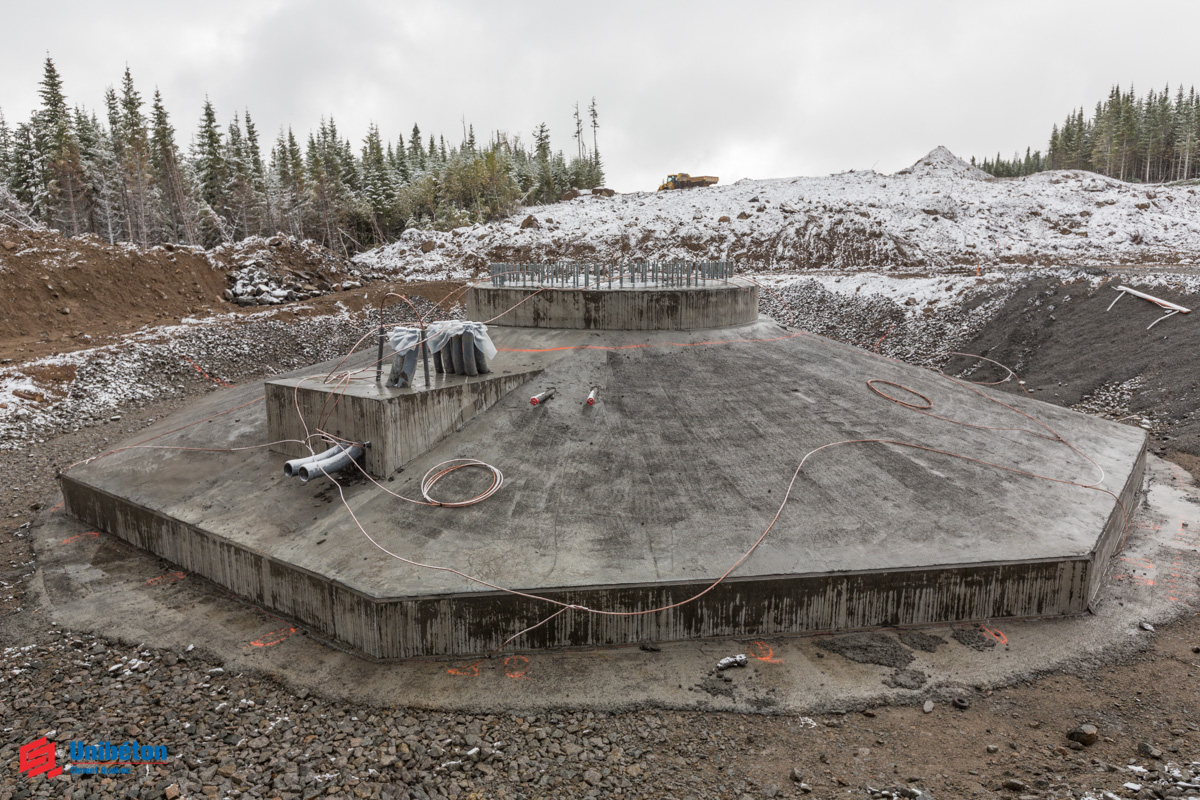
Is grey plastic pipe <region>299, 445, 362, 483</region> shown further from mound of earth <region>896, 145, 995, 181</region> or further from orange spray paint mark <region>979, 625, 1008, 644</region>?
mound of earth <region>896, 145, 995, 181</region>

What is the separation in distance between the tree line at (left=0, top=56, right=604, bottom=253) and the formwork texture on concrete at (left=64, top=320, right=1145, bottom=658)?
130ft

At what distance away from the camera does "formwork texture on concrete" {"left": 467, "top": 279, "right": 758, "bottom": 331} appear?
11.6m

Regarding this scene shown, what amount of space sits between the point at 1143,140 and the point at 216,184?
9244 centimetres

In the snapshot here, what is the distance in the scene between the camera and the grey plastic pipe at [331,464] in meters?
8.15

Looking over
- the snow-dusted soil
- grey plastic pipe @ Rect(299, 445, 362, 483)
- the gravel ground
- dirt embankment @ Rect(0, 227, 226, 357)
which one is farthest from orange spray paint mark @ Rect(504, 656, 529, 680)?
dirt embankment @ Rect(0, 227, 226, 357)

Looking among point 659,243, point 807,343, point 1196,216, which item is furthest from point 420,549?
point 1196,216

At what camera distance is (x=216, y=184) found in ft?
176

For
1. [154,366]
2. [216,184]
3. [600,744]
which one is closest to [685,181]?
[216,184]

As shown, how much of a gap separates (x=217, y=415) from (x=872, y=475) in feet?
37.3

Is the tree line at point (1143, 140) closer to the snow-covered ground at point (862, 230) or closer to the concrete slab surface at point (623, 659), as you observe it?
the snow-covered ground at point (862, 230)

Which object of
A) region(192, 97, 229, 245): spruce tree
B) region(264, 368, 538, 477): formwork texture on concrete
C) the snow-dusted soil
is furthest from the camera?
region(192, 97, 229, 245): spruce tree

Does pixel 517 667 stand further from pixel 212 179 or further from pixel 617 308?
pixel 212 179

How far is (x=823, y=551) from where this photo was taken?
24.1 ft

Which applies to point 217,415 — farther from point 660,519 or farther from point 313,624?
point 660,519
